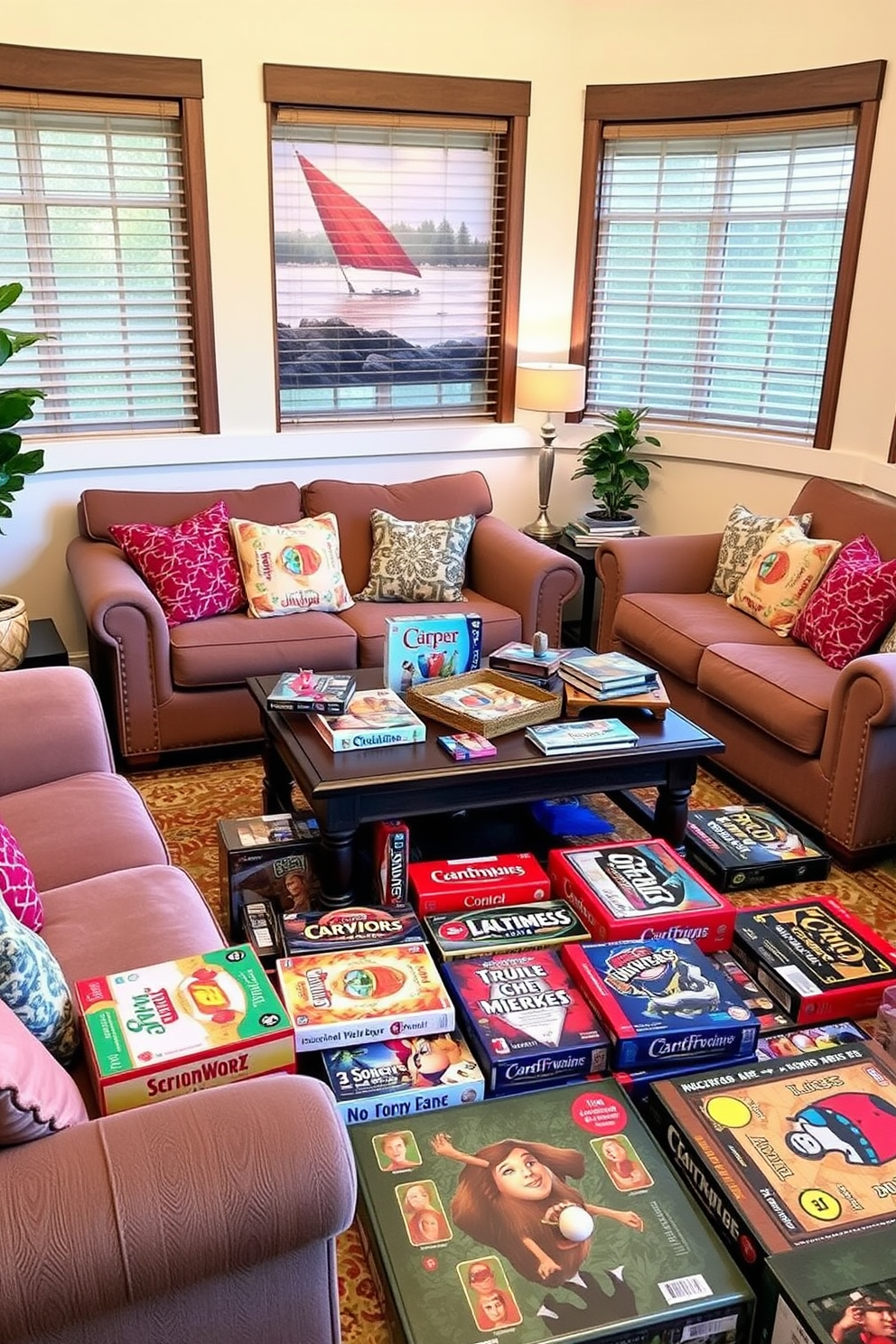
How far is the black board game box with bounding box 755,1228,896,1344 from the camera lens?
61.3 inches

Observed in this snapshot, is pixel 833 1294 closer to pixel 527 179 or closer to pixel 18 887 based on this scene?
pixel 18 887

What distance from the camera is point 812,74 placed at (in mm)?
4172

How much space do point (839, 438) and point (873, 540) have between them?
0.77 metres

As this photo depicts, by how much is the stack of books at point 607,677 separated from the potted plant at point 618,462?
1.83m

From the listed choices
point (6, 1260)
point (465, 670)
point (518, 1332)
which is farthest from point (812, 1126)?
point (465, 670)

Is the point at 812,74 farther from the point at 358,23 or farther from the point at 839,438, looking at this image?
the point at 358,23

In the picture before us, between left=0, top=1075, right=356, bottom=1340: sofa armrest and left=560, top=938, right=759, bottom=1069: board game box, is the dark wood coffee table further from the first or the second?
left=0, top=1075, right=356, bottom=1340: sofa armrest

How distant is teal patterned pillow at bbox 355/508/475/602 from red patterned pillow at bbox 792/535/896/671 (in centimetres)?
131

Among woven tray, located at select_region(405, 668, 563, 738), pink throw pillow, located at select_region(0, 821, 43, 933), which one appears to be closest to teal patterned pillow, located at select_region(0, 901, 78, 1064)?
pink throw pillow, located at select_region(0, 821, 43, 933)

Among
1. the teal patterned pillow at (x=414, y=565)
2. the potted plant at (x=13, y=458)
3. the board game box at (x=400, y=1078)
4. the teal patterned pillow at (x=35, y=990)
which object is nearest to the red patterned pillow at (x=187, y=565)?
the potted plant at (x=13, y=458)

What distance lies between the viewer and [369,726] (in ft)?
9.04

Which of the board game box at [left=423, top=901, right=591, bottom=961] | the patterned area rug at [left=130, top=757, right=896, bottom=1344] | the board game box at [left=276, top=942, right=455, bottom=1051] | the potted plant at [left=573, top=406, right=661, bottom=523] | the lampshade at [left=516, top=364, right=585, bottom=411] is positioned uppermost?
the lampshade at [left=516, top=364, right=585, bottom=411]

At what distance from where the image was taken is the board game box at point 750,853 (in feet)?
9.98

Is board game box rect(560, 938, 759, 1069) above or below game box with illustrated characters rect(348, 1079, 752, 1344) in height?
above
